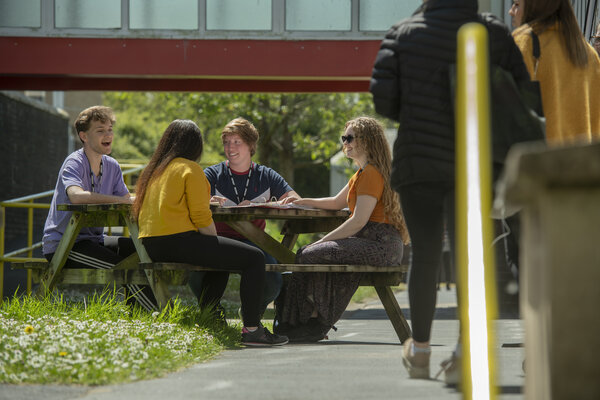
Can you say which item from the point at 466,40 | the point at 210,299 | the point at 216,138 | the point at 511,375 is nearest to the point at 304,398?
the point at 511,375

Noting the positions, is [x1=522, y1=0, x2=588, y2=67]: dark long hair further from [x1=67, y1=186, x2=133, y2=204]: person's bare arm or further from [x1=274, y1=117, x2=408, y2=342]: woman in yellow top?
[x1=67, y1=186, x2=133, y2=204]: person's bare arm

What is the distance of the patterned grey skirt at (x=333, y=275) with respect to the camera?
19.2 feet

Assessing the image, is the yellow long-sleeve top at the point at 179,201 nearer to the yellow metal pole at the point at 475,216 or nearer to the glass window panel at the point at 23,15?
the yellow metal pole at the point at 475,216

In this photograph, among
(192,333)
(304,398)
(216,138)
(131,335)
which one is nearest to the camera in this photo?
(304,398)

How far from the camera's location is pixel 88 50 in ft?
47.8

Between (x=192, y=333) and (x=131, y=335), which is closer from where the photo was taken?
(x=131, y=335)

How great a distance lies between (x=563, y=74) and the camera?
384cm

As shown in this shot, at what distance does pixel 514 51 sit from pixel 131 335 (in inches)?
88.9

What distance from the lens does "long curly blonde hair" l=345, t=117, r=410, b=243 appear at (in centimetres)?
583

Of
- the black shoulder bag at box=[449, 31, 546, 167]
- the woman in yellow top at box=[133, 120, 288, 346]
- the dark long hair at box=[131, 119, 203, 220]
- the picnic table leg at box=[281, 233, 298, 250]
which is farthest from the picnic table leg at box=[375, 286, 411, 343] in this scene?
the black shoulder bag at box=[449, 31, 546, 167]

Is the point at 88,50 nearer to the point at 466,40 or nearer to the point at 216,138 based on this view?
the point at 466,40

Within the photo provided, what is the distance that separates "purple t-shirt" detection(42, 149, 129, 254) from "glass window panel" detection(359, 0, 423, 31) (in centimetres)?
862

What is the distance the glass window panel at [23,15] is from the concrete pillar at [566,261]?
13798mm

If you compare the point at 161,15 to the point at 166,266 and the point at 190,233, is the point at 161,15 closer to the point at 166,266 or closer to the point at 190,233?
the point at 190,233
